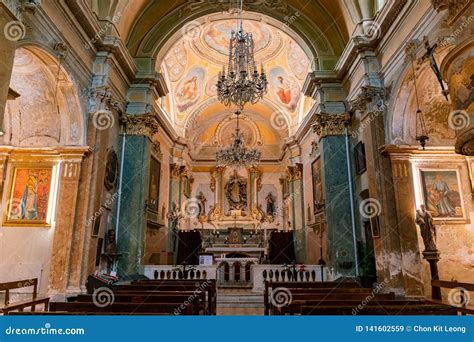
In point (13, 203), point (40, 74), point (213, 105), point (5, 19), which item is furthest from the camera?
point (213, 105)

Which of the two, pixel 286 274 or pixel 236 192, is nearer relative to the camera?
pixel 286 274

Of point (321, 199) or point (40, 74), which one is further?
point (321, 199)

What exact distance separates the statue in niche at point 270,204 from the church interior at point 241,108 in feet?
16.4

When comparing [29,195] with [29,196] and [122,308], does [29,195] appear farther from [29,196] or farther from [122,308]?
[122,308]

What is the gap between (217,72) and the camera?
15898 mm

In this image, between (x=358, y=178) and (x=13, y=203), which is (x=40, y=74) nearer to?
(x=13, y=203)

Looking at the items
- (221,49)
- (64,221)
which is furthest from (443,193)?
(221,49)

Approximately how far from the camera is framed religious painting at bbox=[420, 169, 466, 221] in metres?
7.33

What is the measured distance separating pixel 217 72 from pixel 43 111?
9.63m

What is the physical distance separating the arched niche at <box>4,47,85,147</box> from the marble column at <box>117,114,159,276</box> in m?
2.20

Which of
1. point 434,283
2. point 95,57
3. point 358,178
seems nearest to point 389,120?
point 358,178

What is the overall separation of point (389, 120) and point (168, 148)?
9.50 m

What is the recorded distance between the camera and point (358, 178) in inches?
359

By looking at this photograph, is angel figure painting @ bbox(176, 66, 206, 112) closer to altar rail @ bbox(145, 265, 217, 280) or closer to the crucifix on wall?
altar rail @ bbox(145, 265, 217, 280)
